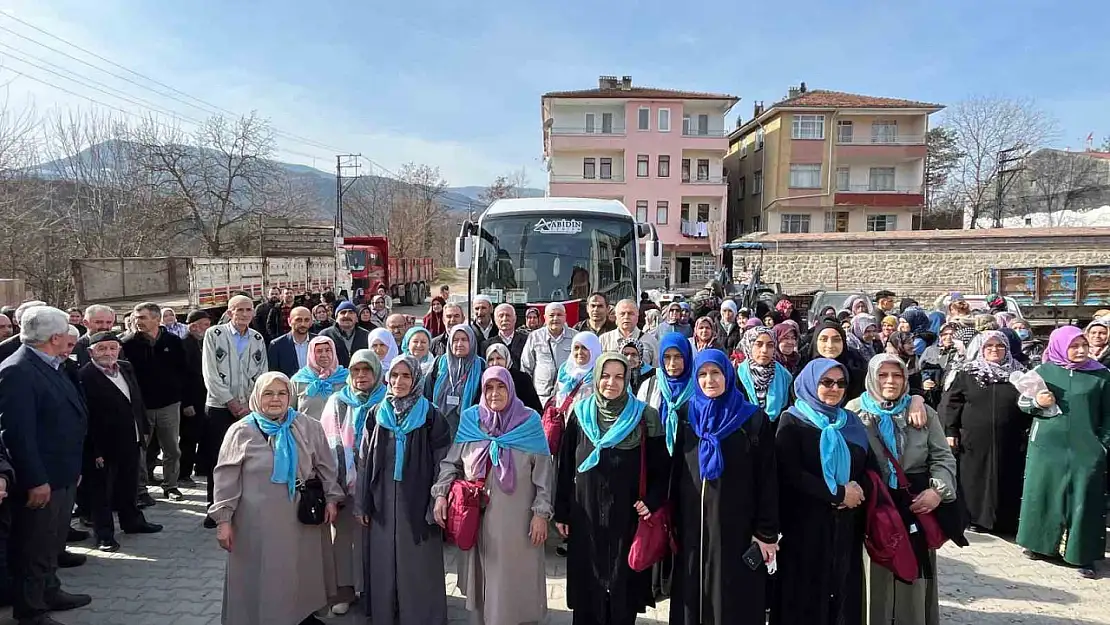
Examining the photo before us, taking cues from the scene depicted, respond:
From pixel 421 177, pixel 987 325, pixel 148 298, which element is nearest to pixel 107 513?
pixel 987 325

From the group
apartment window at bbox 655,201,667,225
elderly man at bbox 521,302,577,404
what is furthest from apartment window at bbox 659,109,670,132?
elderly man at bbox 521,302,577,404

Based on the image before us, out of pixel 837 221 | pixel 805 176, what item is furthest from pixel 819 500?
pixel 837 221

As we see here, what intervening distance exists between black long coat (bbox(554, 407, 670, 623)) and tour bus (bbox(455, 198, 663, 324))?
5.65 m

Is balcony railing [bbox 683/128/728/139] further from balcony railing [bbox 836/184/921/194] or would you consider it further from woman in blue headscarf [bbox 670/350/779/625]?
woman in blue headscarf [bbox 670/350/779/625]

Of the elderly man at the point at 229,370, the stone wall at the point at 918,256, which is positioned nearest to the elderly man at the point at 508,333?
the elderly man at the point at 229,370

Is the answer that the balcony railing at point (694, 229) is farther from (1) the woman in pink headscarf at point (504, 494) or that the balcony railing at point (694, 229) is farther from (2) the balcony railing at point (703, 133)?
(1) the woman in pink headscarf at point (504, 494)

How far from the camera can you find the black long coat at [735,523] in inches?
125

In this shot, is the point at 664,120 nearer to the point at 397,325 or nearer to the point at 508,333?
the point at 397,325

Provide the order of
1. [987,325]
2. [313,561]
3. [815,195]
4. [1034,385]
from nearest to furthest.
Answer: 1. [313,561]
2. [1034,385]
3. [987,325]
4. [815,195]

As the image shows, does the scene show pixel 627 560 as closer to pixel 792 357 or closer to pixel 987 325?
pixel 792 357

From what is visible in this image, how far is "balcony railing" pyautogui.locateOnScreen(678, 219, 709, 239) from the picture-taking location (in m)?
35.8

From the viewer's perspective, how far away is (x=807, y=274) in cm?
2633

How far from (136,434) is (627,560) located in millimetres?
4387

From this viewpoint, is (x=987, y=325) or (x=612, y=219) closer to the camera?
(x=987, y=325)
